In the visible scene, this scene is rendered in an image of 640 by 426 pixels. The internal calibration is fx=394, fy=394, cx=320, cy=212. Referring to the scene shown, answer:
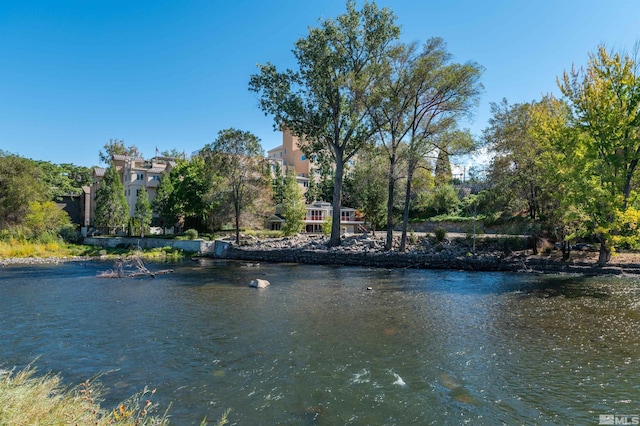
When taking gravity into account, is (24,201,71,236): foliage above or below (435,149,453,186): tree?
below

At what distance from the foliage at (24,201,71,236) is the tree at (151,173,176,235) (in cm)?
1242

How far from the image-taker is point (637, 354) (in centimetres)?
1119

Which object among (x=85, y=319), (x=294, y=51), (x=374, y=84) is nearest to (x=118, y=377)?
(x=85, y=319)

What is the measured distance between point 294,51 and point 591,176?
27.2 meters

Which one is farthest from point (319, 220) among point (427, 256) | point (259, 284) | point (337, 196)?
point (259, 284)

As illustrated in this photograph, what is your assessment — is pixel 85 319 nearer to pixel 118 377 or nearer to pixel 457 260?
pixel 118 377

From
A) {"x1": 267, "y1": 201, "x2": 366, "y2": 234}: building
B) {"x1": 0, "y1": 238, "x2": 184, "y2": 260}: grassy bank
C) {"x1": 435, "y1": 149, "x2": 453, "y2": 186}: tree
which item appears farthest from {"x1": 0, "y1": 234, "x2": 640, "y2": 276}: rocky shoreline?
{"x1": 267, "y1": 201, "x2": 366, "y2": 234}: building

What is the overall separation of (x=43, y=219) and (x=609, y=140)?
Result: 54003 mm

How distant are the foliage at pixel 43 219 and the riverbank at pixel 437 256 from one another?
20.8m

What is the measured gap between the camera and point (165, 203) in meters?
56.5

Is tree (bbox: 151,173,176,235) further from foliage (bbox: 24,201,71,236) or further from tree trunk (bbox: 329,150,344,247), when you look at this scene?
tree trunk (bbox: 329,150,344,247)

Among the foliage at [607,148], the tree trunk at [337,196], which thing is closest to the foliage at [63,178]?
the tree trunk at [337,196]

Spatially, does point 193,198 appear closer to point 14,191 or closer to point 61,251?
point 61,251

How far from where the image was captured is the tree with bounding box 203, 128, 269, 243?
43.7 meters
